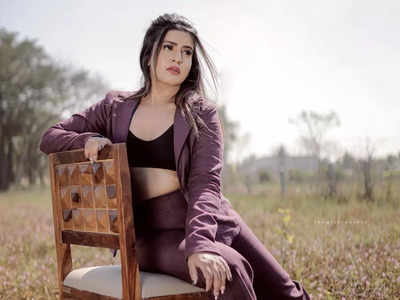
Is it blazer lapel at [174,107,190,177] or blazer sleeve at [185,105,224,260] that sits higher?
blazer lapel at [174,107,190,177]

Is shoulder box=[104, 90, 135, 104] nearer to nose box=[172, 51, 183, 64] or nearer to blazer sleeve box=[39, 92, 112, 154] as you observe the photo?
blazer sleeve box=[39, 92, 112, 154]

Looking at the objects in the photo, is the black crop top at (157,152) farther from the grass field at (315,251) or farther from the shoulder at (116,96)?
the grass field at (315,251)

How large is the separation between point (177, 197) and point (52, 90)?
22786 millimetres

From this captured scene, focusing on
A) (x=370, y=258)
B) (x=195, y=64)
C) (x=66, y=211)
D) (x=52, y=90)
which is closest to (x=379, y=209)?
(x=370, y=258)

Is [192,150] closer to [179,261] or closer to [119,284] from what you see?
[179,261]

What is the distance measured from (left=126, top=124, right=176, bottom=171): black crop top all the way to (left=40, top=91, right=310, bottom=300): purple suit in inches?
2.2

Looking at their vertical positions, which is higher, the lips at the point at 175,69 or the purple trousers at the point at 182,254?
the lips at the point at 175,69

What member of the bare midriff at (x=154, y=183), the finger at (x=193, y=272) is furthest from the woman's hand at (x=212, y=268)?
the bare midriff at (x=154, y=183)

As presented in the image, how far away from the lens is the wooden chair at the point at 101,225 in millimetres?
1778

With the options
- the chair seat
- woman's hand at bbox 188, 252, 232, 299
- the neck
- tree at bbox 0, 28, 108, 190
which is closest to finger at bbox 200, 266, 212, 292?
woman's hand at bbox 188, 252, 232, 299

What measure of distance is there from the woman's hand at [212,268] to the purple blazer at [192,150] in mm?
25

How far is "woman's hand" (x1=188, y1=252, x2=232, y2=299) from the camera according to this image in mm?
1678

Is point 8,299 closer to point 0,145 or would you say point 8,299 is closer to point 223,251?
Answer: point 223,251

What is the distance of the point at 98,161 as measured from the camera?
6.12ft
